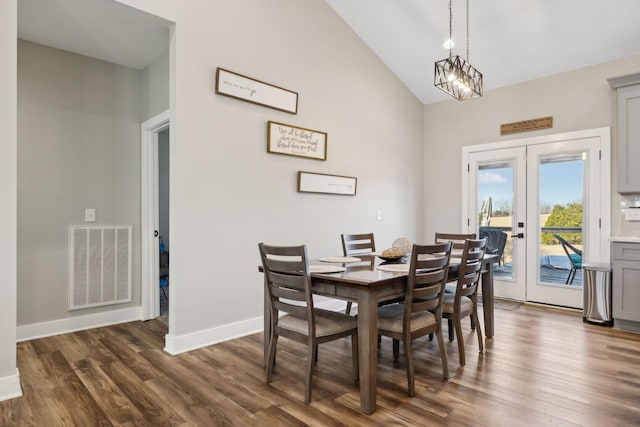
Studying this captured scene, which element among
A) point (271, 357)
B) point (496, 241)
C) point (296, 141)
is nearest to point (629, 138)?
point (496, 241)

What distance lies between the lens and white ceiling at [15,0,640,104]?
3051 mm

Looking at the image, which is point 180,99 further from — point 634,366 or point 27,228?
point 634,366

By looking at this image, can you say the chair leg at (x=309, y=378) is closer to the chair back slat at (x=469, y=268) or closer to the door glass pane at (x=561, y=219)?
the chair back slat at (x=469, y=268)

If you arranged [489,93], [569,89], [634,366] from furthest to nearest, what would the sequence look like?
[489,93] → [569,89] → [634,366]

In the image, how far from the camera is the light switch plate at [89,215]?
12.1 ft

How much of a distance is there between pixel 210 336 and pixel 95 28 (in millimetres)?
2744

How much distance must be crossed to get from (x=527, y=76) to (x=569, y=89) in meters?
0.50

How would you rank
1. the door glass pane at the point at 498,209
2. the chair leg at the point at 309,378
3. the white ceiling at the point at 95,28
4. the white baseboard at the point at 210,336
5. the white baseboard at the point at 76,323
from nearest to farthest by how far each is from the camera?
1. the chair leg at the point at 309,378
2. the white ceiling at the point at 95,28
3. the white baseboard at the point at 210,336
4. the white baseboard at the point at 76,323
5. the door glass pane at the point at 498,209

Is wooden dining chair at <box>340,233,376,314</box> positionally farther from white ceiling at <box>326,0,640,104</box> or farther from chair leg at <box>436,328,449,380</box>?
white ceiling at <box>326,0,640,104</box>

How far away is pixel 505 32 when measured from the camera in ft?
13.8

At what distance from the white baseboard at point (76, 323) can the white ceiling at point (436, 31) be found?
2519 mm

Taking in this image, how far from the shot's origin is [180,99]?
3076 millimetres

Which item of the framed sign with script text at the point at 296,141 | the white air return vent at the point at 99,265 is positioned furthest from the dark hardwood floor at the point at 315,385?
the framed sign with script text at the point at 296,141

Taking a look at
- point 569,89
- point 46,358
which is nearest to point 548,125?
point 569,89
